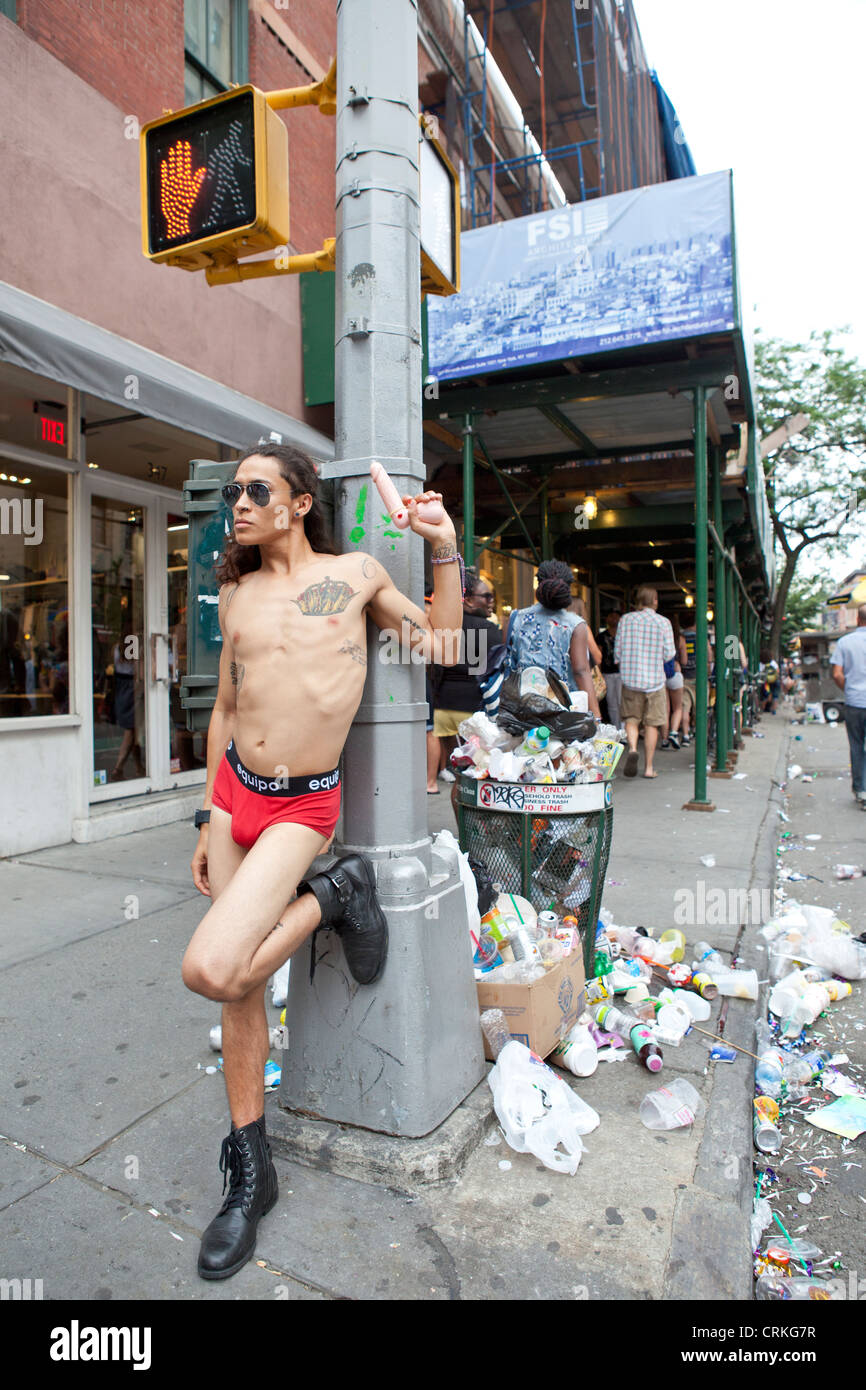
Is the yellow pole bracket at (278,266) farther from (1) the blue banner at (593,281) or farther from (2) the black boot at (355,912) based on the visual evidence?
(1) the blue banner at (593,281)

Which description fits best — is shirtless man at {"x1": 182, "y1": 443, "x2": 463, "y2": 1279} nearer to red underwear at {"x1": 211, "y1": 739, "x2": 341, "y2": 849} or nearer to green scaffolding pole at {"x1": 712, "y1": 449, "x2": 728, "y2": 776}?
red underwear at {"x1": 211, "y1": 739, "x2": 341, "y2": 849}

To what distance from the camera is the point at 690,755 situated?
12.1 m

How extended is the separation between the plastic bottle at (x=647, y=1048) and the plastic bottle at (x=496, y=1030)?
0.55 metres

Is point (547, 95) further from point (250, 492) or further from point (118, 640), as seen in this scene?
point (250, 492)

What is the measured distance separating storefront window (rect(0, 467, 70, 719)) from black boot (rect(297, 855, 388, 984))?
4.30 meters

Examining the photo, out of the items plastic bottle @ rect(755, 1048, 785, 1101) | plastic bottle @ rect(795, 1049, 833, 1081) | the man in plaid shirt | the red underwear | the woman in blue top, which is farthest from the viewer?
the man in plaid shirt

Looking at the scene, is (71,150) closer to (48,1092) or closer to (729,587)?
(48,1092)

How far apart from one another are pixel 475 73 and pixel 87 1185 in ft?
43.1

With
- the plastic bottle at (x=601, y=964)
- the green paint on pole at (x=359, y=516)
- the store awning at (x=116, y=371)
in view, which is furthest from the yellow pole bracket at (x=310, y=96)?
the plastic bottle at (x=601, y=964)

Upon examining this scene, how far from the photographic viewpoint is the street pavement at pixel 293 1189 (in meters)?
1.95

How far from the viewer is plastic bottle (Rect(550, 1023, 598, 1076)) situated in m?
2.94

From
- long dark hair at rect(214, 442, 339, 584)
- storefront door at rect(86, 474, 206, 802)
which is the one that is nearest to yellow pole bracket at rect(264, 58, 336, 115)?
long dark hair at rect(214, 442, 339, 584)
